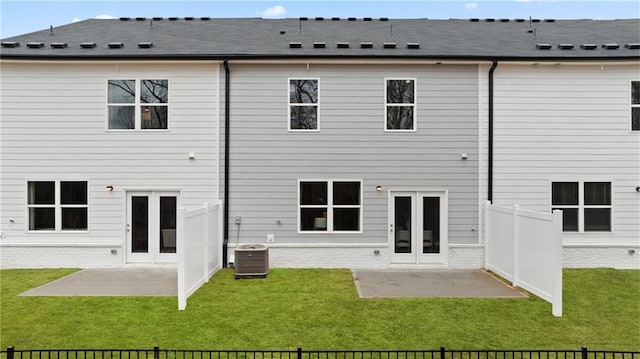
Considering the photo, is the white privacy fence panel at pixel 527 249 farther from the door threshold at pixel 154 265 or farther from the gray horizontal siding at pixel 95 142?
the door threshold at pixel 154 265

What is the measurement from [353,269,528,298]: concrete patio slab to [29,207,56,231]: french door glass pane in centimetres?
755

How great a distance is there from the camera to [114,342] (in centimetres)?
532

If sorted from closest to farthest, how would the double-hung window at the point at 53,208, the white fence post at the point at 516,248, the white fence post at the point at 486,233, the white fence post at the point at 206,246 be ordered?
the white fence post at the point at 516,248, the white fence post at the point at 206,246, the white fence post at the point at 486,233, the double-hung window at the point at 53,208

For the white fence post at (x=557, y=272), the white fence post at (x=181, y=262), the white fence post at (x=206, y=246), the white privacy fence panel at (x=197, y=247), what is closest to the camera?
the white fence post at (x=557, y=272)

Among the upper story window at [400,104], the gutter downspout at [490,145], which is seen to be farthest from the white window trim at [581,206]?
the upper story window at [400,104]

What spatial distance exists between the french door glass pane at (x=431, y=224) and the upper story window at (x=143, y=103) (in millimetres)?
6799

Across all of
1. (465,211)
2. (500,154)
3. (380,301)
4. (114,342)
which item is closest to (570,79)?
(500,154)

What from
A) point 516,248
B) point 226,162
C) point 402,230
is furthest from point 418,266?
point 226,162

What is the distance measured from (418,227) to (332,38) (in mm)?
5618

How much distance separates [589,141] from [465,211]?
141 inches

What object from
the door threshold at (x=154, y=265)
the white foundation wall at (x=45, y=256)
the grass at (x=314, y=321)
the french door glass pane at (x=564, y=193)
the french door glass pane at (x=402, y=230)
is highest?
the french door glass pane at (x=564, y=193)

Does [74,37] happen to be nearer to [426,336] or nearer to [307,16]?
[307,16]

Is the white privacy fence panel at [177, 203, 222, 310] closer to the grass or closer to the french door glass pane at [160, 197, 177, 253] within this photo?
the grass

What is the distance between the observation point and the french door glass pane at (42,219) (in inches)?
380
